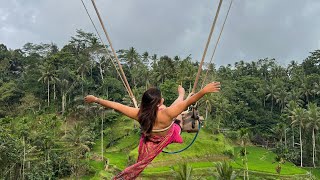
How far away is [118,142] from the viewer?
51375 mm

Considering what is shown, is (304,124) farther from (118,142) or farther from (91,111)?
(91,111)

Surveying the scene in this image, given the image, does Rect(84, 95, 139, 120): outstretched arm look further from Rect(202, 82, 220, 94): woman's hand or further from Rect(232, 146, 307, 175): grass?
Rect(232, 146, 307, 175): grass

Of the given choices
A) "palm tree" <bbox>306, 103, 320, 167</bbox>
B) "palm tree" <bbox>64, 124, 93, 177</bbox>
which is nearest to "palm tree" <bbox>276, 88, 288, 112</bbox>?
"palm tree" <bbox>306, 103, 320, 167</bbox>

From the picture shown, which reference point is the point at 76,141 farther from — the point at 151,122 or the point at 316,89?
the point at 316,89

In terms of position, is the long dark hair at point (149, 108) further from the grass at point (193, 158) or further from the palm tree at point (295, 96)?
the palm tree at point (295, 96)

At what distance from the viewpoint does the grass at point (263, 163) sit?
42.4m

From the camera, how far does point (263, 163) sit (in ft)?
153

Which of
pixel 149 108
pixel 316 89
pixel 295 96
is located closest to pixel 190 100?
pixel 149 108

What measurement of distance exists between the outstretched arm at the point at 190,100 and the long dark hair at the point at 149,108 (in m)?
0.10

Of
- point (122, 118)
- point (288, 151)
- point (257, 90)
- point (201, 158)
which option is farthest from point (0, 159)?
point (257, 90)

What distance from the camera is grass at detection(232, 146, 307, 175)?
42375 millimetres

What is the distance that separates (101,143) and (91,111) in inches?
292

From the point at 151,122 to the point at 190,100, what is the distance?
0.44 m

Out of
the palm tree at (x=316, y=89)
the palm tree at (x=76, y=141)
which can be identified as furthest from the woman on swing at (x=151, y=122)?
the palm tree at (x=316, y=89)
